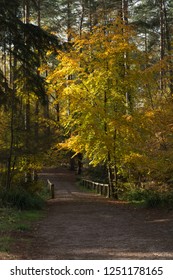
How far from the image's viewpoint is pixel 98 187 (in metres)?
23.6

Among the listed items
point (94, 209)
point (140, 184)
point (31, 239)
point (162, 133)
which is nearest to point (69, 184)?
point (140, 184)

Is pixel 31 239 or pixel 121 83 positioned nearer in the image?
pixel 31 239

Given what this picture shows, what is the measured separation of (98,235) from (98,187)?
1410 cm

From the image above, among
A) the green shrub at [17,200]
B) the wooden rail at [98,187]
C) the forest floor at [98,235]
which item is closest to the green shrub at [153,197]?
the forest floor at [98,235]

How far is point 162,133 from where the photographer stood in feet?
40.5

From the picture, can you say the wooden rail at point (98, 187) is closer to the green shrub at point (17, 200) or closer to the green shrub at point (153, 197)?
the green shrub at point (153, 197)

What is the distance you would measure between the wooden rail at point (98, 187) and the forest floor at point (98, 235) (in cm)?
589

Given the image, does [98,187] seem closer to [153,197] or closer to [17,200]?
[153,197]

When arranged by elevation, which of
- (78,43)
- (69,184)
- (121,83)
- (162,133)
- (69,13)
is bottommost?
(69,184)

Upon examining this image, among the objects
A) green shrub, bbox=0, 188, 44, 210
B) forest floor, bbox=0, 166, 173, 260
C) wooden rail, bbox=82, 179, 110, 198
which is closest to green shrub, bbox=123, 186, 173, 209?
forest floor, bbox=0, 166, 173, 260

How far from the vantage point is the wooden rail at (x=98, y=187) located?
20727 millimetres

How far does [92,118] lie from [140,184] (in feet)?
12.7

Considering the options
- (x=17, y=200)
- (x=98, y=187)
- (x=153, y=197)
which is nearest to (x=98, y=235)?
(x=17, y=200)

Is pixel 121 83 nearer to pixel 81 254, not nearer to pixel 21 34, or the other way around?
pixel 21 34
